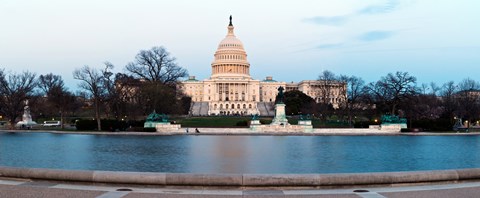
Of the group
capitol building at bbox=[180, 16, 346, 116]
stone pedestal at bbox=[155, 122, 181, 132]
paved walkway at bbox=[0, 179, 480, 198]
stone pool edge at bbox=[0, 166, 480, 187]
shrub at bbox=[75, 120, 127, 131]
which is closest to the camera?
paved walkway at bbox=[0, 179, 480, 198]

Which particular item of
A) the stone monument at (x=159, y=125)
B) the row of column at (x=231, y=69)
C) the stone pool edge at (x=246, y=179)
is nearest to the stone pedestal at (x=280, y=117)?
the stone monument at (x=159, y=125)

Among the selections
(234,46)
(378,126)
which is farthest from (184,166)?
(234,46)

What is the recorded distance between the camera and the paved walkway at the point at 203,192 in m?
9.17

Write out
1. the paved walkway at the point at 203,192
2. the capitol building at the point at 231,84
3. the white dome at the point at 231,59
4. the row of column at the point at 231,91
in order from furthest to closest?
the row of column at the point at 231,91 → the white dome at the point at 231,59 → the capitol building at the point at 231,84 → the paved walkway at the point at 203,192

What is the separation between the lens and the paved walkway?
361 inches

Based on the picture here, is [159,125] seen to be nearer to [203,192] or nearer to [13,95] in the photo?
[13,95]

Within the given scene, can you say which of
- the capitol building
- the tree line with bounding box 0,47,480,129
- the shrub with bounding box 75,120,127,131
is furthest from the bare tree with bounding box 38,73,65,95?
the capitol building

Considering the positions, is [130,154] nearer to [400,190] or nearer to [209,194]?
[209,194]

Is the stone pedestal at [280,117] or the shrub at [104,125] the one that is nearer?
the shrub at [104,125]

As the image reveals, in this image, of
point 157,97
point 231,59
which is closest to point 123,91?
point 157,97

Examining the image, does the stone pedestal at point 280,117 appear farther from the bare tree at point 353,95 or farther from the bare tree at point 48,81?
the bare tree at point 48,81

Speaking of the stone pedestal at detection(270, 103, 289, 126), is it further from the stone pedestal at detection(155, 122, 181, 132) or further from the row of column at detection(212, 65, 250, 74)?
the row of column at detection(212, 65, 250, 74)

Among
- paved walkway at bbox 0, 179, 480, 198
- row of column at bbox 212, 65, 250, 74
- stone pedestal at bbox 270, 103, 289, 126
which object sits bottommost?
paved walkway at bbox 0, 179, 480, 198

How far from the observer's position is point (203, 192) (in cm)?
965
